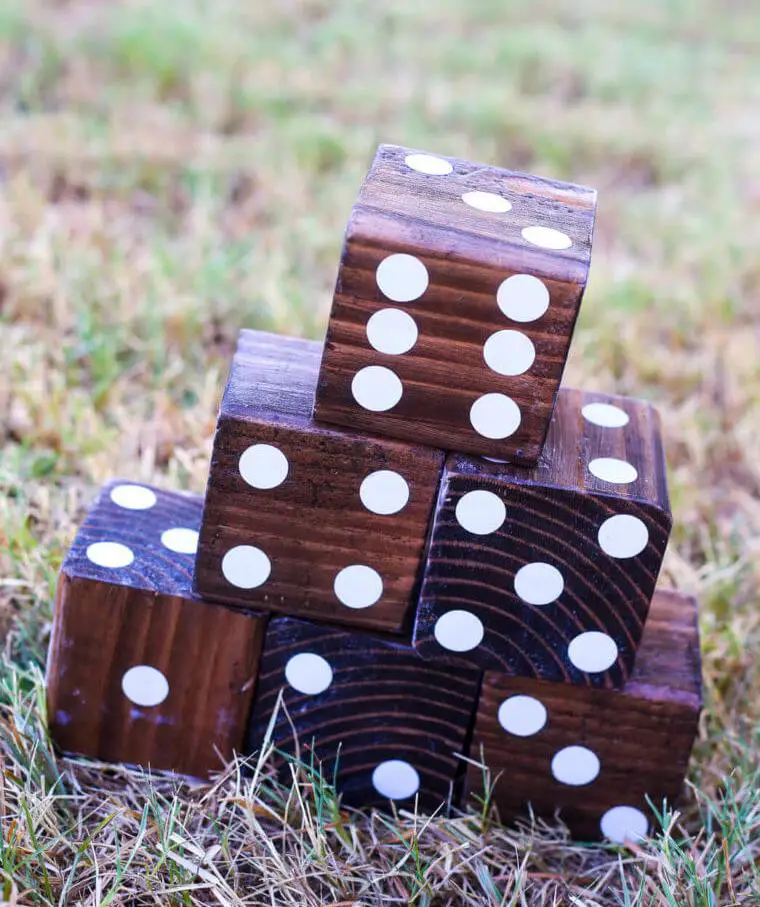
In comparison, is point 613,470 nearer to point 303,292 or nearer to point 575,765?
point 575,765

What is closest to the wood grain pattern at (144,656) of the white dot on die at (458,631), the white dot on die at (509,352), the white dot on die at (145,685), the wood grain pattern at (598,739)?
the white dot on die at (145,685)

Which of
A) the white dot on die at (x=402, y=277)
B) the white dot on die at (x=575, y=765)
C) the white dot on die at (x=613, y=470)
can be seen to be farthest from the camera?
the white dot on die at (x=575, y=765)

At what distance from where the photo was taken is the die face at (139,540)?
1.36 meters

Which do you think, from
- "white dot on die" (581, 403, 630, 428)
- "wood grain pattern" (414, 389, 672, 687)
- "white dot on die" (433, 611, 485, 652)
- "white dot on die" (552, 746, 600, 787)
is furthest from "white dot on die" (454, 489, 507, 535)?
"white dot on die" (552, 746, 600, 787)

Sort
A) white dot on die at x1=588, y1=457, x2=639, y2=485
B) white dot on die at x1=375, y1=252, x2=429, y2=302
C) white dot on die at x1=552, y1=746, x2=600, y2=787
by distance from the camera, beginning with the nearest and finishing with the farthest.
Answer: white dot on die at x1=375, y1=252, x2=429, y2=302
white dot on die at x1=588, y1=457, x2=639, y2=485
white dot on die at x1=552, y1=746, x2=600, y2=787

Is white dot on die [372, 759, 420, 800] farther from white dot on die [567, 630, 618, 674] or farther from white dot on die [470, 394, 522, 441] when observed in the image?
white dot on die [470, 394, 522, 441]

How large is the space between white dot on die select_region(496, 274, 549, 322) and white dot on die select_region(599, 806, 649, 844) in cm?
65

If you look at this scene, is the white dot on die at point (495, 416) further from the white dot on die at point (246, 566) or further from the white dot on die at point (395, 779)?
the white dot on die at point (395, 779)

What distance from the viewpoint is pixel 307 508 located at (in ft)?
4.25

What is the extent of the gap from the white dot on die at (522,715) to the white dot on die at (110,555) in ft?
1.60

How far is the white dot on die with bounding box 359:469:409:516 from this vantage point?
1.27 metres

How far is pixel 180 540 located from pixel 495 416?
0.45 meters

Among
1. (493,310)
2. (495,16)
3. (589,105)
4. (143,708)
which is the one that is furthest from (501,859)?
(495,16)

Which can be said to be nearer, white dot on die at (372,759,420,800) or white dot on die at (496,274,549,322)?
white dot on die at (496,274,549,322)
